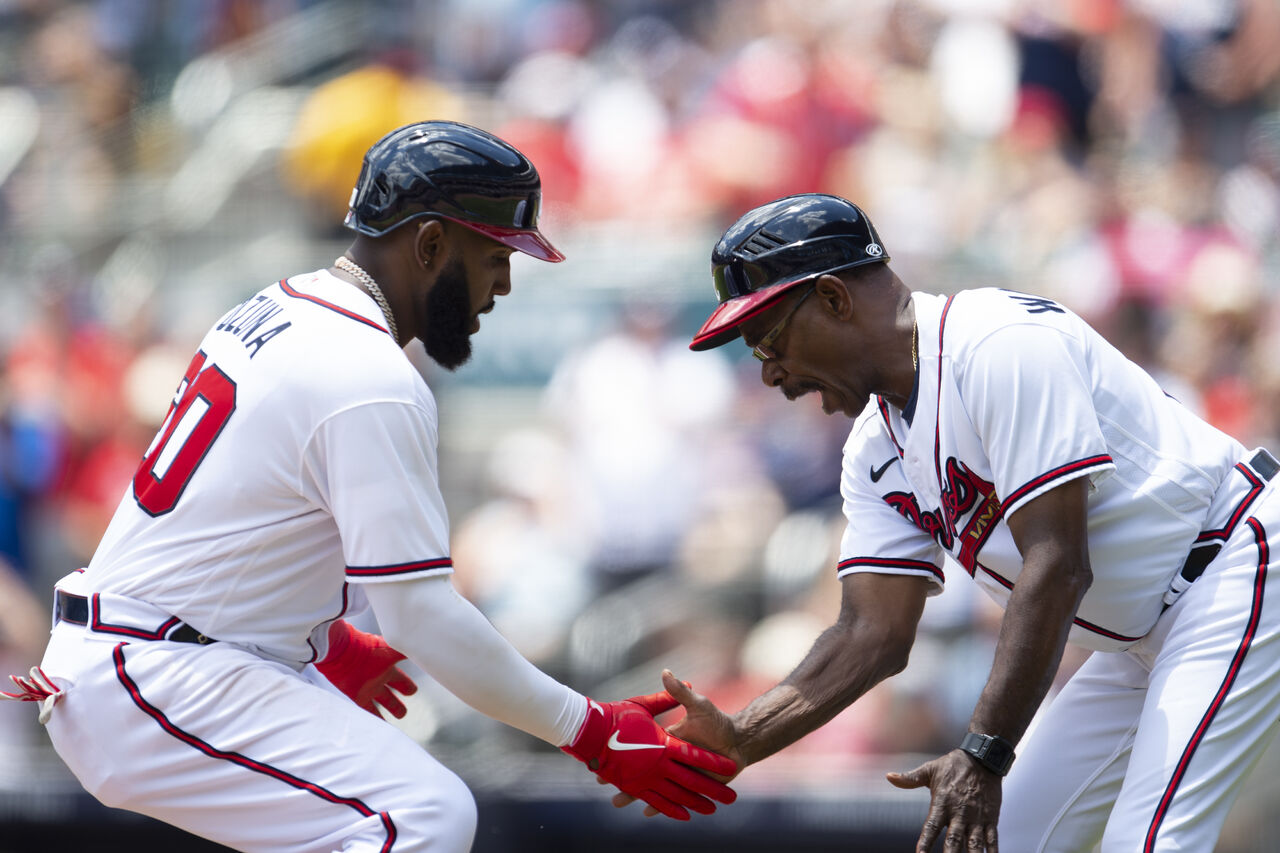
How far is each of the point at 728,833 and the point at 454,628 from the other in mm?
3369

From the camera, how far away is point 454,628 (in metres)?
3.17

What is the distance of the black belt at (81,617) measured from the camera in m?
3.20

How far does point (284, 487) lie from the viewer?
320cm

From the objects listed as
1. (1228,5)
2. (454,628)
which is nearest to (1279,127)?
(1228,5)

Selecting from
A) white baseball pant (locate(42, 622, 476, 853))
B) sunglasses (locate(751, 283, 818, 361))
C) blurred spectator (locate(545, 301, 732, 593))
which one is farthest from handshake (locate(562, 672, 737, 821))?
blurred spectator (locate(545, 301, 732, 593))

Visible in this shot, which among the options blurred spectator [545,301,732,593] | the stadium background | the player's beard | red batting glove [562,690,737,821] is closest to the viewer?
red batting glove [562,690,737,821]

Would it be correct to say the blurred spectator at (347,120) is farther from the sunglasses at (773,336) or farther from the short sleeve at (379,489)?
the short sleeve at (379,489)

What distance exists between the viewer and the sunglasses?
3.59 metres

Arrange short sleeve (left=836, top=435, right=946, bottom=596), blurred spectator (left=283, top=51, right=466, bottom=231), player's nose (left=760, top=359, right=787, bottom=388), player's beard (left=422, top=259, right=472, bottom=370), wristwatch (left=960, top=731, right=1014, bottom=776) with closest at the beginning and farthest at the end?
wristwatch (left=960, top=731, right=1014, bottom=776) → player's beard (left=422, top=259, right=472, bottom=370) → player's nose (left=760, top=359, right=787, bottom=388) → short sleeve (left=836, top=435, right=946, bottom=596) → blurred spectator (left=283, top=51, right=466, bottom=231)

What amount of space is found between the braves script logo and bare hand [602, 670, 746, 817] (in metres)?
0.72

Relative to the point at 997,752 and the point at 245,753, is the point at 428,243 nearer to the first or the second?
the point at 245,753

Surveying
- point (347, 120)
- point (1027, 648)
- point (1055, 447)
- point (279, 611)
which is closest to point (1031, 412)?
point (1055, 447)

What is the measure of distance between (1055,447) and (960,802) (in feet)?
2.58

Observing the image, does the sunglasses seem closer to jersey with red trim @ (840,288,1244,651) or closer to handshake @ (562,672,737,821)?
jersey with red trim @ (840,288,1244,651)
